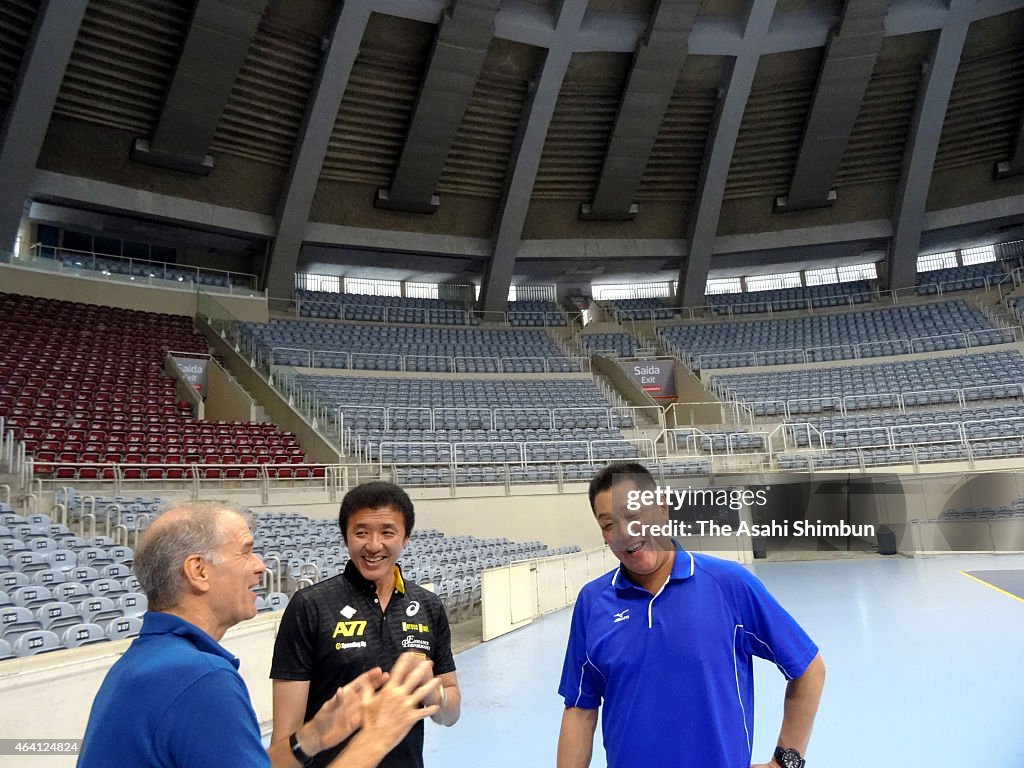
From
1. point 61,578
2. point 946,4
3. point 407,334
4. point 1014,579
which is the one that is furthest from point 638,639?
point 946,4

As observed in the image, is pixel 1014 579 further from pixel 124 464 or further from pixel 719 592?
pixel 124 464

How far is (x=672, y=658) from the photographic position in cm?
193

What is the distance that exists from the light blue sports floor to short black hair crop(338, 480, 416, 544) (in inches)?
42.5

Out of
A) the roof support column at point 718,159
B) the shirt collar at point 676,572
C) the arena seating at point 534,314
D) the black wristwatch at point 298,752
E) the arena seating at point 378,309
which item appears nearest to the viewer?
the black wristwatch at point 298,752

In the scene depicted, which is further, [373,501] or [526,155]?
[526,155]

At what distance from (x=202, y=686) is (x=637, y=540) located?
123 centimetres

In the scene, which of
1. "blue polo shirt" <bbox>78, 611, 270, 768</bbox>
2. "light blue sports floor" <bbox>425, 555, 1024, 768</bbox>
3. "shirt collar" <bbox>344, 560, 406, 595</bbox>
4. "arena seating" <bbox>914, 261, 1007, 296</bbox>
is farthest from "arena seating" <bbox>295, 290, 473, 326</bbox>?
"blue polo shirt" <bbox>78, 611, 270, 768</bbox>

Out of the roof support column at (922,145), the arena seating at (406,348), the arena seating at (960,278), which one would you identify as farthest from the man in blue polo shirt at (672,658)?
the arena seating at (960,278)

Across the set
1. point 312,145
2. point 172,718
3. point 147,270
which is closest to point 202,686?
point 172,718

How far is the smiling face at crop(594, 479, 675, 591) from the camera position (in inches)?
80.6

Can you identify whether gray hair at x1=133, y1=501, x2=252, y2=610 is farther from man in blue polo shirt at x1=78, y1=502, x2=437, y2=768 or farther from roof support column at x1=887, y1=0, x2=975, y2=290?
roof support column at x1=887, y1=0, x2=975, y2=290

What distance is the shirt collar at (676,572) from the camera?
203 centimetres

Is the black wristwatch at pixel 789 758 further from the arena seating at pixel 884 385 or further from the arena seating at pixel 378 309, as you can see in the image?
A: the arena seating at pixel 378 309

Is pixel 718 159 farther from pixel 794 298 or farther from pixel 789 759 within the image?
pixel 789 759
